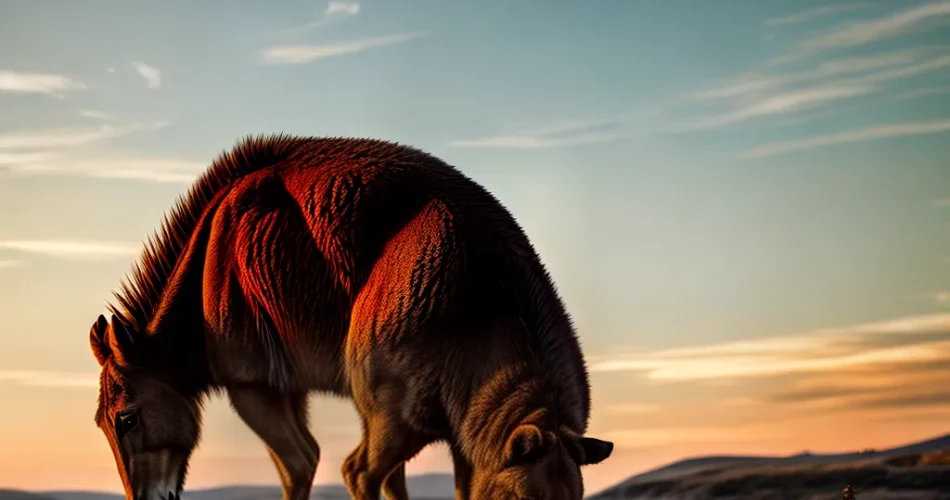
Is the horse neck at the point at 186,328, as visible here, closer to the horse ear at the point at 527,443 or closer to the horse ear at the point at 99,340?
the horse ear at the point at 99,340

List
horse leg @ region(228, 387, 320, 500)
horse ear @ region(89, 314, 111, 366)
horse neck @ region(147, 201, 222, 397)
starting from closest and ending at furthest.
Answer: horse leg @ region(228, 387, 320, 500)
horse neck @ region(147, 201, 222, 397)
horse ear @ region(89, 314, 111, 366)

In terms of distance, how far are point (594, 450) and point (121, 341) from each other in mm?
4766

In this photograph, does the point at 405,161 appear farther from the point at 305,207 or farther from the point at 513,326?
the point at 513,326

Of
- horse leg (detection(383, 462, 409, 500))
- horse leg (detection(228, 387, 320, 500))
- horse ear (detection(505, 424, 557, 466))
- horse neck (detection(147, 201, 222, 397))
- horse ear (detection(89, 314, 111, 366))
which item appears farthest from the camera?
horse ear (detection(89, 314, 111, 366))

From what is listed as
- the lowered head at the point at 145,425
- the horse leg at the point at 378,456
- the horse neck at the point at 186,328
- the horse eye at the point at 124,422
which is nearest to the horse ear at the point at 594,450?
the horse leg at the point at 378,456

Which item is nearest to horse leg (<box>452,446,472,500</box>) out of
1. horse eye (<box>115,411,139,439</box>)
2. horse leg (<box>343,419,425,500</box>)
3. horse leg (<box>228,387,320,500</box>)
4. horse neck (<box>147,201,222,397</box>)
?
horse leg (<box>343,419,425,500</box>)

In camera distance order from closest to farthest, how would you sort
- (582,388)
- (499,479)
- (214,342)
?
(499,479)
(582,388)
(214,342)

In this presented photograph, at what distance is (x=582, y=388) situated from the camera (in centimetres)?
1116

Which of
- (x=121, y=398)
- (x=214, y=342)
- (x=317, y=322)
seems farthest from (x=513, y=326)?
(x=121, y=398)

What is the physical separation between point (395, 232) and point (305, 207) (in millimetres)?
957

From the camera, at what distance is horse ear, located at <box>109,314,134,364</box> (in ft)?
41.8

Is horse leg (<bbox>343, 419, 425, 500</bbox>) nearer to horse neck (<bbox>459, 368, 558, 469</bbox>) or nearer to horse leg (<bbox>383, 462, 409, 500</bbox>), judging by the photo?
horse neck (<bbox>459, 368, 558, 469</bbox>)

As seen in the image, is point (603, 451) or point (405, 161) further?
point (405, 161)

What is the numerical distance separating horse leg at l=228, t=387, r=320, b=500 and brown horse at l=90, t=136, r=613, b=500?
15 millimetres
